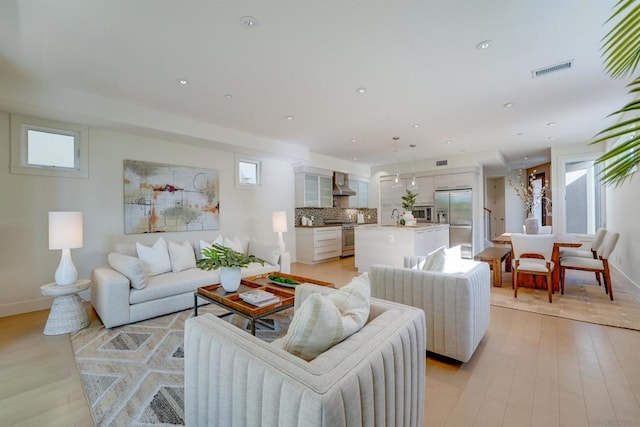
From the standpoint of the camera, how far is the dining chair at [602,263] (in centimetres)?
375

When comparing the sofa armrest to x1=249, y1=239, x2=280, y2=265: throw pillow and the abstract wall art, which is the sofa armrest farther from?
x1=249, y1=239, x2=280, y2=265: throw pillow

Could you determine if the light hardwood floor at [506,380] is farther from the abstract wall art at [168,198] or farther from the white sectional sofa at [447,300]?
the abstract wall art at [168,198]

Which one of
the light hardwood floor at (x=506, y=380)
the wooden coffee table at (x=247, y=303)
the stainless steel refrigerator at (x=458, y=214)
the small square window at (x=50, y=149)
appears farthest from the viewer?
the stainless steel refrigerator at (x=458, y=214)

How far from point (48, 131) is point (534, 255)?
21.7ft

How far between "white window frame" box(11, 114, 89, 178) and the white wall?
61 millimetres

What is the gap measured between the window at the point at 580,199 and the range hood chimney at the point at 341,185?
4.97 meters

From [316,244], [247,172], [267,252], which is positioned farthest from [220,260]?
[316,244]

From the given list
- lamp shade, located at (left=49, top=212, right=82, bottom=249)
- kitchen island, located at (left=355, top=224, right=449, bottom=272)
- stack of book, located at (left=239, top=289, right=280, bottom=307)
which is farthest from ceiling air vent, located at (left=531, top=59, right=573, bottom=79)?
lamp shade, located at (left=49, top=212, right=82, bottom=249)

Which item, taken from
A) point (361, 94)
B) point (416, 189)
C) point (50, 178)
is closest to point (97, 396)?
point (50, 178)

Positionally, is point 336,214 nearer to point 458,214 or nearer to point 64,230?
point 458,214

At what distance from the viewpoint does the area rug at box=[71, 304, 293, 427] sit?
1.83m

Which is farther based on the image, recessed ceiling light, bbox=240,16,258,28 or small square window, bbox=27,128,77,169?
small square window, bbox=27,128,77,169

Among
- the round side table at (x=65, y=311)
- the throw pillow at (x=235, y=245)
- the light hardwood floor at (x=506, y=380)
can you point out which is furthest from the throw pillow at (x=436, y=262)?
the round side table at (x=65, y=311)

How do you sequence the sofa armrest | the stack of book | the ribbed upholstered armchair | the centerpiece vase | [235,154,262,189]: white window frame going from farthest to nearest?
1. [235,154,262,189]: white window frame
2. the centerpiece vase
3. the sofa armrest
4. the stack of book
5. the ribbed upholstered armchair
